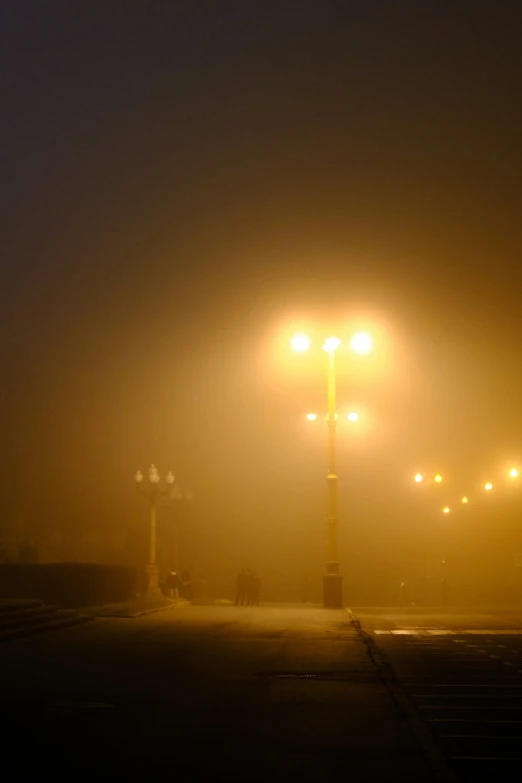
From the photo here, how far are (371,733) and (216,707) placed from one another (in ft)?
7.62

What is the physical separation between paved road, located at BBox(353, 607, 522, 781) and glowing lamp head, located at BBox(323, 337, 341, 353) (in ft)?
33.0

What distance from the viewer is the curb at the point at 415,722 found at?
796cm

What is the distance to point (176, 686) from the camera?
43.5ft

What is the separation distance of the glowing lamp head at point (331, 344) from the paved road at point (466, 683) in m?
10.1

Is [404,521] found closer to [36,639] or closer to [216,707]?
[36,639]

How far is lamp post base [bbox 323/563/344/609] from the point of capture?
34.1m

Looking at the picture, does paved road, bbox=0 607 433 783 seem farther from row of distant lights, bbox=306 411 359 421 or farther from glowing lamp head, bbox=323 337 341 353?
row of distant lights, bbox=306 411 359 421

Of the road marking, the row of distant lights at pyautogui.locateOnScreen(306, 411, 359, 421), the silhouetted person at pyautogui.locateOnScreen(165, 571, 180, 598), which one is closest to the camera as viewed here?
the road marking

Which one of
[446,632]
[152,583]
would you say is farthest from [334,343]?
[446,632]

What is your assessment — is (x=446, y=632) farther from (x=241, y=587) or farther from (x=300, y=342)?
(x=241, y=587)

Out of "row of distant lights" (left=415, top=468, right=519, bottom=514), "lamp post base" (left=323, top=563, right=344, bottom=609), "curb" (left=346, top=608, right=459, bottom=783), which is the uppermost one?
"row of distant lights" (left=415, top=468, right=519, bottom=514)

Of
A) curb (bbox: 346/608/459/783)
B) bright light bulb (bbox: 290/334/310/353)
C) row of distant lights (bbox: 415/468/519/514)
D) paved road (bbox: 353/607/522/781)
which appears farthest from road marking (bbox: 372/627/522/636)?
row of distant lights (bbox: 415/468/519/514)

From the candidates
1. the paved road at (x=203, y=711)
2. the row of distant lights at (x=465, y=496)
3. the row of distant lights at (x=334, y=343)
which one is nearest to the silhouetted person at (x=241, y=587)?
the row of distant lights at (x=334, y=343)

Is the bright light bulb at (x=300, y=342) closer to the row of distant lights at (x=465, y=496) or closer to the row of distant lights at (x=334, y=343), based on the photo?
the row of distant lights at (x=334, y=343)
